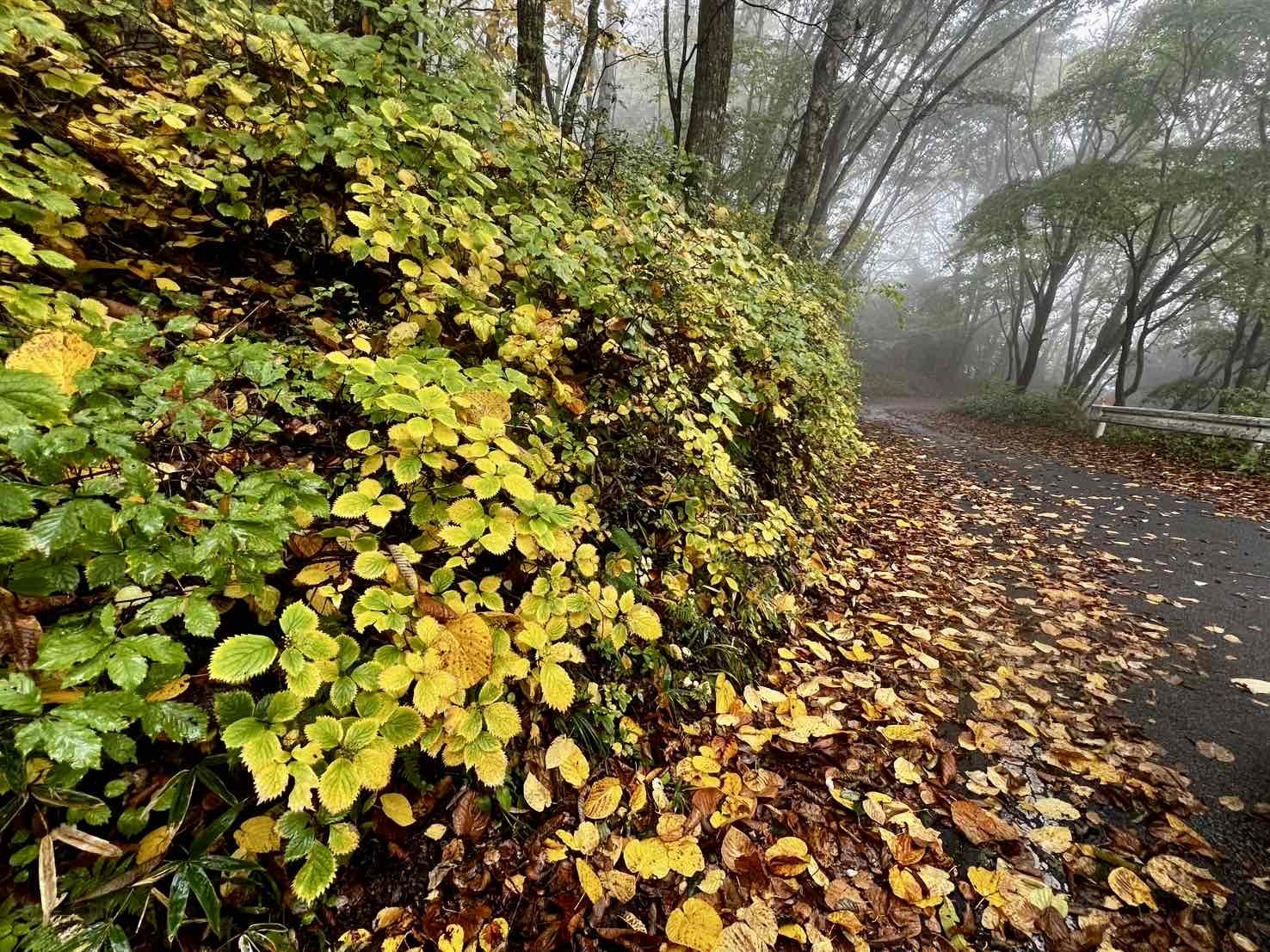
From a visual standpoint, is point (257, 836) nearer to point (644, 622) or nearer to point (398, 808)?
point (398, 808)

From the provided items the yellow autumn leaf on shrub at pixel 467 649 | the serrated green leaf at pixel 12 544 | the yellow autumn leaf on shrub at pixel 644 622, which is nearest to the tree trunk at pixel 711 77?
the yellow autumn leaf on shrub at pixel 644 622

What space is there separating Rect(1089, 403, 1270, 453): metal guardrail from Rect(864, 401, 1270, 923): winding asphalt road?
1787 mm

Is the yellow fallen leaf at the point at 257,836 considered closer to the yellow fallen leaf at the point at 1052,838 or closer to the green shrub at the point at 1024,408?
the yellow fallen leaf at the point at 1052,838

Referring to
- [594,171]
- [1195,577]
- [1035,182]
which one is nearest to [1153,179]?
[1035,182]

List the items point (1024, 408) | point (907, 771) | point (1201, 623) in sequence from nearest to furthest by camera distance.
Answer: point (907, 771)
point (1201, 623)
point (1024, 408)

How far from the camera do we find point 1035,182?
13.7 metres

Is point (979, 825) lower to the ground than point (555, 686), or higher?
lower

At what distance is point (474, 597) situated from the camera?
159 centimetres

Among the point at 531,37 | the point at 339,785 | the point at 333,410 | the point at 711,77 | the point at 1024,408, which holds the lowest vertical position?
the point at 339,785

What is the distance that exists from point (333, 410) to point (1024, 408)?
17992 millimetres

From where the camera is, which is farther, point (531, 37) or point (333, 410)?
point (531, 37)

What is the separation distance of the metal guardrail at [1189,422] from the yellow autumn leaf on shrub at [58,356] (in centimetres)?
1205

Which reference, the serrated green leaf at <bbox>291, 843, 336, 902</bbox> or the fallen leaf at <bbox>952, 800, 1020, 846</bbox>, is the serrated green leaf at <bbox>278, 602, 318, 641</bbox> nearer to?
the serrated green leaf at <bbox>291, 843, 336, 902</bbox>

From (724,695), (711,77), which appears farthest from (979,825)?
(711,77)
